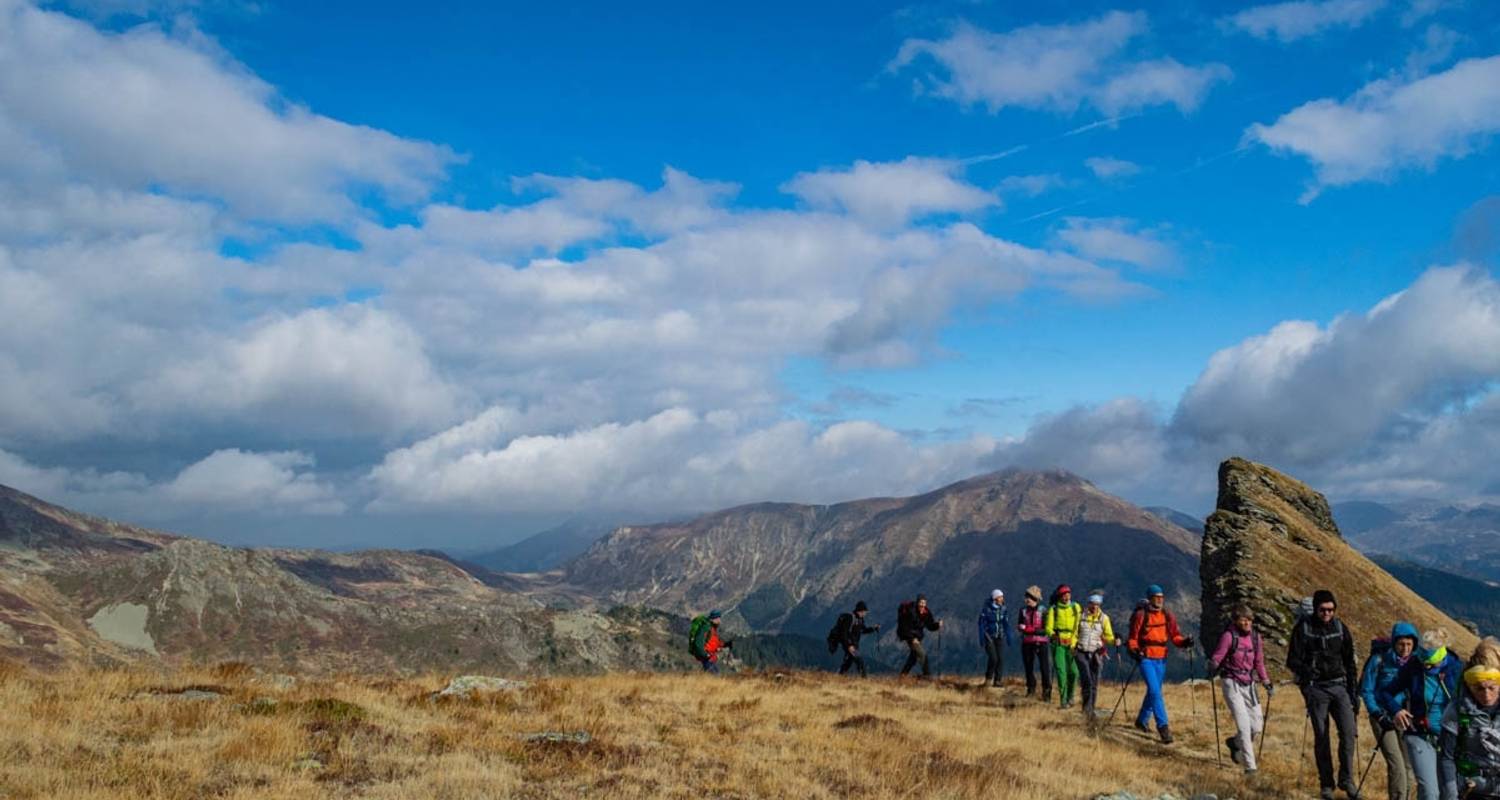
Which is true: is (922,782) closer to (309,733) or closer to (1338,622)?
(1338,622)

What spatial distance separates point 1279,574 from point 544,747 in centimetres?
3750

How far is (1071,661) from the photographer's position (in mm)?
20469

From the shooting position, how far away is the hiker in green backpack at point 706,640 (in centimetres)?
2438

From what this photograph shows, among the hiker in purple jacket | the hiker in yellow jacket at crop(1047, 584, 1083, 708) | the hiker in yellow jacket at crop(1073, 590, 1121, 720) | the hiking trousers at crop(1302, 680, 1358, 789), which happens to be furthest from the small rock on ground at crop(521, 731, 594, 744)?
the hiker in yellow jacket at crop(1073, 590, 1121, 720)

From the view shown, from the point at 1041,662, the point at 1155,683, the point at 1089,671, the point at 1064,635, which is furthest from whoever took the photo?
the point at 1041,662

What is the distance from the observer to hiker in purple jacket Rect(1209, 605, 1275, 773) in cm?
1425

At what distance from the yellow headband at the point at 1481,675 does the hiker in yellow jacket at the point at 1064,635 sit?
1028 centimetres

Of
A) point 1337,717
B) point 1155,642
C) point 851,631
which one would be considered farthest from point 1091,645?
point 851,631

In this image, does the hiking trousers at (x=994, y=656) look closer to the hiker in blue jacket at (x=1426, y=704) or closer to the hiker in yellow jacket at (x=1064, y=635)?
the hiker in yellow jacket at (x=1064, y=635)

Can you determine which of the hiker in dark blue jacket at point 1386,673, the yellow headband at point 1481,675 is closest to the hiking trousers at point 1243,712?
the hiker in dark blue jacket at point 1386,673

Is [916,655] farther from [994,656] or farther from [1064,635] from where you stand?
[1064,635]

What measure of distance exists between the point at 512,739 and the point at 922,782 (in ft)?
19.2

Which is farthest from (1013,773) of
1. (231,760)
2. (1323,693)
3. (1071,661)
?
(231,760)

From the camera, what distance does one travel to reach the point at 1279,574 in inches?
1499
